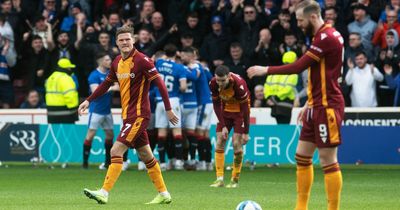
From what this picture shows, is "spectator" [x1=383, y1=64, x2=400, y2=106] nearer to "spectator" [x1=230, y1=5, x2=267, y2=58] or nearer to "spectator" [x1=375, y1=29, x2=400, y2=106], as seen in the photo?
"spectator" [x1=375, y1=29, x2=400, y2=106]

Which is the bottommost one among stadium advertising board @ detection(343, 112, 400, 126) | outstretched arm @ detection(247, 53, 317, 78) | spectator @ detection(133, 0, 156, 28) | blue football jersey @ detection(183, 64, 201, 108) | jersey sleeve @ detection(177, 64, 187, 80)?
stadium advertising board @ detection(343, 112, 400, 126)

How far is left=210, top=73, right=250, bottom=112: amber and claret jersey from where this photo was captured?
699 inches

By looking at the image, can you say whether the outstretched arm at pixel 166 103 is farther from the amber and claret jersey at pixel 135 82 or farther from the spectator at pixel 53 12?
the spectator at pixel 53 12

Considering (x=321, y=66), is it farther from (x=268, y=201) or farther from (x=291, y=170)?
(x=291, y=170)

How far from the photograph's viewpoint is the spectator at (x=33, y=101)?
2662cm

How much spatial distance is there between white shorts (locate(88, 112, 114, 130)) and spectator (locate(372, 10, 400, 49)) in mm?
6466

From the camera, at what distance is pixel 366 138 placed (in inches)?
924

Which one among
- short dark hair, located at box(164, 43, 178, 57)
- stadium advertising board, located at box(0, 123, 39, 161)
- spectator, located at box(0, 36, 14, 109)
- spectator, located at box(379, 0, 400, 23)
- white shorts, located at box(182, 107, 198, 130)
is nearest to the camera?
short dark hair, located at box(164, 43, 178, 57)

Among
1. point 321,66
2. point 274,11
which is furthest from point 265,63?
point 321,66

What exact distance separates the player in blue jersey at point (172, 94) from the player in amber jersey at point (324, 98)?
11077 millimetres

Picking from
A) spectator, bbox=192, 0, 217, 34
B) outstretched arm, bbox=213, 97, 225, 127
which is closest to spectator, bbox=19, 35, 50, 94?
spectator, bbox=192, 0, 217, 34

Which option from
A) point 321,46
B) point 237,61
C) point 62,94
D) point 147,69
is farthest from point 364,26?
point 321,46

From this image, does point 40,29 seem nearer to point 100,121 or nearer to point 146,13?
point 146,13

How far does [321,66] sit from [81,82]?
17073 millimetres
